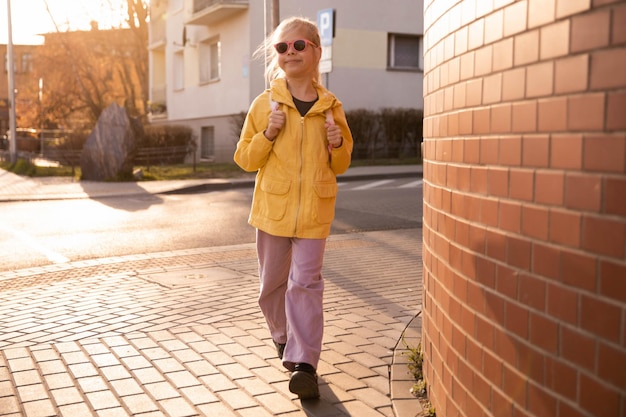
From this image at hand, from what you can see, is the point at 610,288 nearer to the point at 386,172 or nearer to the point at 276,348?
the point at 276,348

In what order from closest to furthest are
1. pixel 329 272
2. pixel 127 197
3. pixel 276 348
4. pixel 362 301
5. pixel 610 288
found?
pixel 610 288 < pixel 276 348 < pixel 362 301 < pixel 329 272 < pixel 127 197

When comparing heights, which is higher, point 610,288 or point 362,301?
point 610,288

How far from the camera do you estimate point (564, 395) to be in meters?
2.08

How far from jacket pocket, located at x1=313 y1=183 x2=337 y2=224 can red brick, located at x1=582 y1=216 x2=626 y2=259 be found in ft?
6.70

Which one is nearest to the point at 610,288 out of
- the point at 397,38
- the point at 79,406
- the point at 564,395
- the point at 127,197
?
the point at 564,395

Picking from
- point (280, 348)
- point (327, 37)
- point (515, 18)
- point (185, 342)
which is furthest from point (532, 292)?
point (327, 37)

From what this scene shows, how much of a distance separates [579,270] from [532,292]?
28cm

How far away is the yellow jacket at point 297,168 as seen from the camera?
390 centimetres

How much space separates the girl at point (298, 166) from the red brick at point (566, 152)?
1.84 meters

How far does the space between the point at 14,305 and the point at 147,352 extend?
188 cm

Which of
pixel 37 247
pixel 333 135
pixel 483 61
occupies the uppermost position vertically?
pixel 483 61

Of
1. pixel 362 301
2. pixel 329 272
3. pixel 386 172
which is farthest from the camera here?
pixel 386 172

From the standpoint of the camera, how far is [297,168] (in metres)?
3.90

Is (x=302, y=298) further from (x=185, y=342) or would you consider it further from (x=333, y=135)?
(x=185, y=342)
